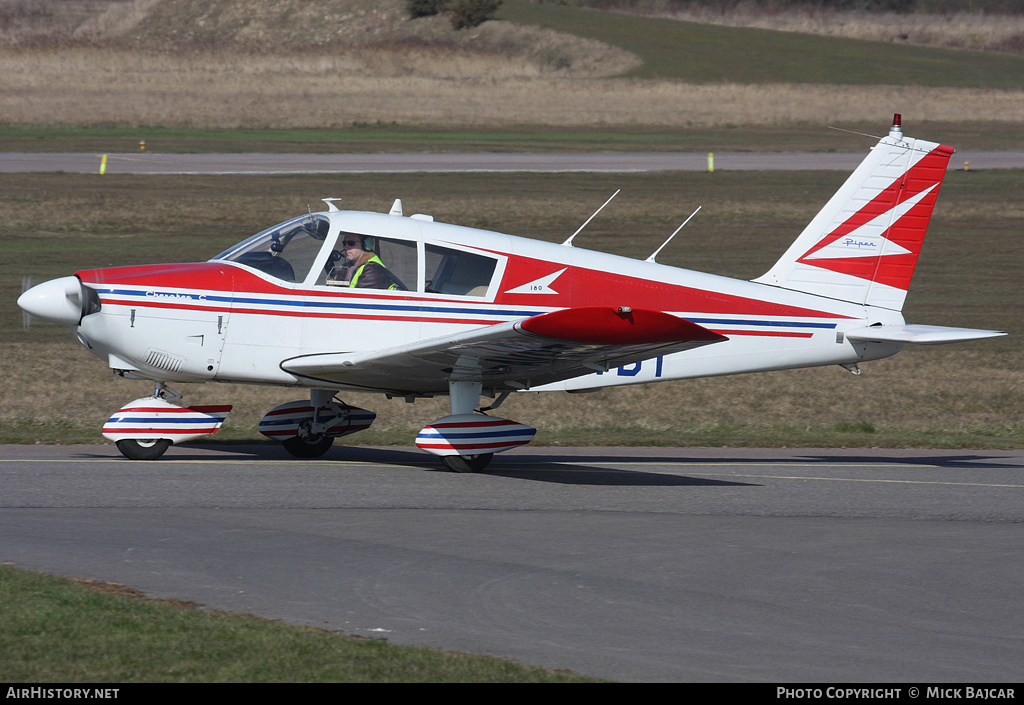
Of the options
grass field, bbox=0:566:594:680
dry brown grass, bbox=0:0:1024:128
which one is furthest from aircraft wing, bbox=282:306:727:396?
dry brown grass, bbox=0:0:1024:128

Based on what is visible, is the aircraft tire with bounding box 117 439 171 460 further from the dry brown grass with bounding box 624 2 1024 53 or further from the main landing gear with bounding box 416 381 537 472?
the dry brown grass with bounding box 624 2 1024 53

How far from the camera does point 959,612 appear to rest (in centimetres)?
737

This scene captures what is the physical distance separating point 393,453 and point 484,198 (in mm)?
22452

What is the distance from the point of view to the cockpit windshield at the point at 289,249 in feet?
36.8

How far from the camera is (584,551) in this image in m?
8.65

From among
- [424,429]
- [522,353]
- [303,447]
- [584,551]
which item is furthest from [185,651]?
[303,447]

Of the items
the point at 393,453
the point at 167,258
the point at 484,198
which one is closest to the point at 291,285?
the point at 393,453

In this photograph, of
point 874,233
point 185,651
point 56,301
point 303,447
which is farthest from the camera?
point 874,233

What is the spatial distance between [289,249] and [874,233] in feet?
18.6

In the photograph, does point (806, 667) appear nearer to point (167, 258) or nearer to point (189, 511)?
point (189, 511)

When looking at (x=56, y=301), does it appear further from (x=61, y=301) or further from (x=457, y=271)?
(x=457, y=271)

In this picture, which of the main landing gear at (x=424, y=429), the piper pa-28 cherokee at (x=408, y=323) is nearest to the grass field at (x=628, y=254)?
the main landing gear at (x=424, y=429)

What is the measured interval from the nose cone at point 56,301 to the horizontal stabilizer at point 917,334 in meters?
6.98
